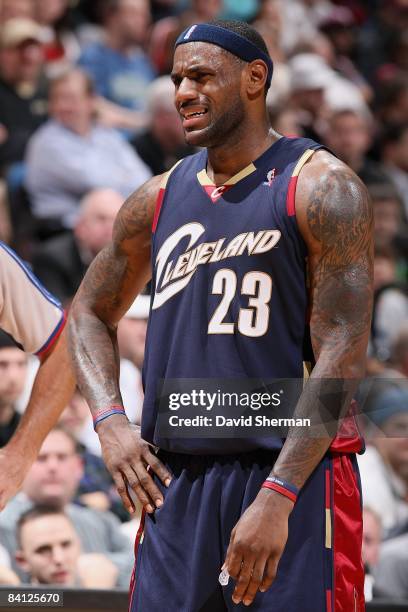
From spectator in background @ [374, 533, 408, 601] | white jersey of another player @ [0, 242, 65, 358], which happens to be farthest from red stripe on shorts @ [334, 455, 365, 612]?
spectator in background @ [374, 533, 408, 601]

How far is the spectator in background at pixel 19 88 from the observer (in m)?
8.45

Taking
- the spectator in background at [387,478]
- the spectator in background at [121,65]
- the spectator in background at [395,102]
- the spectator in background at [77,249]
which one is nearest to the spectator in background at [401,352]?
the spectator in background at [387,478]

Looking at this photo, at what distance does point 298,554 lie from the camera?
10.0 ft

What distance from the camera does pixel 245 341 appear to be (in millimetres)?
3123

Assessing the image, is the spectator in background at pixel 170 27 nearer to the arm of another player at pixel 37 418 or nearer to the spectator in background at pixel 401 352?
the spectator in background at pixel 401 352

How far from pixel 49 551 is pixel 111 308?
1.69 metres

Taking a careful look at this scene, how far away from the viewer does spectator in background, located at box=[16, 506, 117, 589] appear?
189 inches

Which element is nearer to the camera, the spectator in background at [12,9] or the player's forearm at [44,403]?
the player's forearm at [44,403]

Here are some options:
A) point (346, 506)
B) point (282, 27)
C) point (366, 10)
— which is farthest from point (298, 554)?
point (366, 10)

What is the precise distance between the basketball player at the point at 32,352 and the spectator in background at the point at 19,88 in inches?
184

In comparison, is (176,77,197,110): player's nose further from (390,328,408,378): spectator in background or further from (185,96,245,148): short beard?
(390,328,408,378): spectator in background

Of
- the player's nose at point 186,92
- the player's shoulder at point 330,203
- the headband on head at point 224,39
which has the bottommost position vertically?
the player's shoulder at point 330,203

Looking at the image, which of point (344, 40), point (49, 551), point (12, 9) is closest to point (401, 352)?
point (49, 551)

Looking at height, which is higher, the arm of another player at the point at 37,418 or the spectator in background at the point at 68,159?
the spectator in background at the point at 68,159
